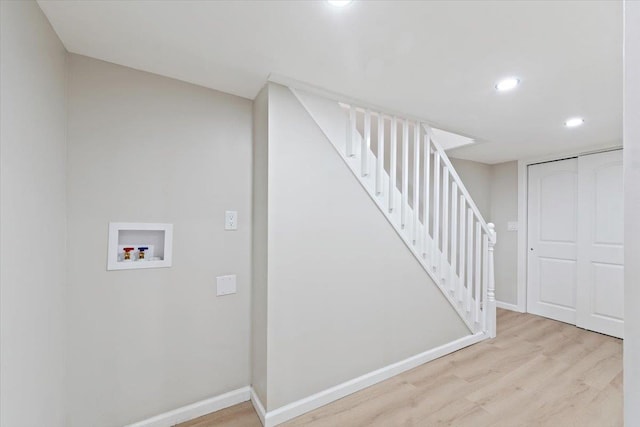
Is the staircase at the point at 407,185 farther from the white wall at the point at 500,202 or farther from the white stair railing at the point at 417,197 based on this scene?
the white wall at the point at 500,202

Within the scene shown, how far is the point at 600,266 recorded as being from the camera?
125 inches

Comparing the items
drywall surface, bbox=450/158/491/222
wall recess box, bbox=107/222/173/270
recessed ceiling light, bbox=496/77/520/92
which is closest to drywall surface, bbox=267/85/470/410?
wall recess box, bbox=107/222/173/270

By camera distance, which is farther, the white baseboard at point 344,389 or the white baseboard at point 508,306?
the white baseboard at point 508,306

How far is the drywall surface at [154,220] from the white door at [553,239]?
12.9 ft

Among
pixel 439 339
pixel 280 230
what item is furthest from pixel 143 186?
pixel 439 339

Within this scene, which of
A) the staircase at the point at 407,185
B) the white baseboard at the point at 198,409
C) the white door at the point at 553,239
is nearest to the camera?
the white baseboard at the point at 198,409

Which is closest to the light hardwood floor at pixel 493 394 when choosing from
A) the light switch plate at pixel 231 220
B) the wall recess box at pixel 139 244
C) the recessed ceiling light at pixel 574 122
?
the wall recess box at pixel 139 244

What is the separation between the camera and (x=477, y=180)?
412 centimetres

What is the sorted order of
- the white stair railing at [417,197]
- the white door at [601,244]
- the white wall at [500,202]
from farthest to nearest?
the white wall at [500,202] < the white door at [601,244] < the white stair railing at [417,197]

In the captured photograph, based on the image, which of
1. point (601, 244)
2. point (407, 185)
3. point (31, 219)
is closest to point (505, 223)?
point (601, 244)

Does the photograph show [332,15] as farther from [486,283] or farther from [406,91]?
[486,283]

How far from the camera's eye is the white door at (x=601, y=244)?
3.07m

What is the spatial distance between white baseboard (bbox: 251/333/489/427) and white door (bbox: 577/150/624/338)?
6.16 ft

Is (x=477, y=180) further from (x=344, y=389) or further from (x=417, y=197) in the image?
(x=344, y=389)
